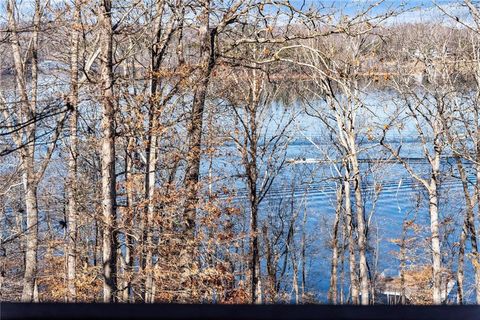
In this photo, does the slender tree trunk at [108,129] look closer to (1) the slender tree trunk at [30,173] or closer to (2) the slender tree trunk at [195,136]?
(2) the slender tree trunk at [195,136]

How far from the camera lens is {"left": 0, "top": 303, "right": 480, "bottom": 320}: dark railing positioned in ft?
4.38

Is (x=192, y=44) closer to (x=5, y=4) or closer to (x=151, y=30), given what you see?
(x=151, y=30)

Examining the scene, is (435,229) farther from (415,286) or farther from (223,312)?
(223,312)

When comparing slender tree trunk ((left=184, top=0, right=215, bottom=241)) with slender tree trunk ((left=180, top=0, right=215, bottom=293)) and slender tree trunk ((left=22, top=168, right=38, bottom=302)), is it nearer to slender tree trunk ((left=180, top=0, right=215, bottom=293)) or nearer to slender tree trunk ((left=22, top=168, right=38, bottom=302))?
slender tree trunk ((left=180, top=0, right=215, bottom=293))

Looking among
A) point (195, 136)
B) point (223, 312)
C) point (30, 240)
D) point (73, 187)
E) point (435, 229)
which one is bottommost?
point (223, 312)

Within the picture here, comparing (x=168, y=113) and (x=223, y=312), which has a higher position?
(x=168, y=113)

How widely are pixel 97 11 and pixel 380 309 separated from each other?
845cm

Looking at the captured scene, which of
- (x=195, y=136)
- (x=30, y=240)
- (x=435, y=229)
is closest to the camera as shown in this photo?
(x=195, y=136)

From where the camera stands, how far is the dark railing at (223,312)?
52.5 inches

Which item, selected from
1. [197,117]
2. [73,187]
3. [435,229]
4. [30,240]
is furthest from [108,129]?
[435,229]

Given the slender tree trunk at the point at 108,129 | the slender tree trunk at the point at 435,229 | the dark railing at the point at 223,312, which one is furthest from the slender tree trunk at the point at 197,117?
the dark railing at the point at 223,312

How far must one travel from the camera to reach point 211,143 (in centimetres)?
1078

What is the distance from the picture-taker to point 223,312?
1.36 metres

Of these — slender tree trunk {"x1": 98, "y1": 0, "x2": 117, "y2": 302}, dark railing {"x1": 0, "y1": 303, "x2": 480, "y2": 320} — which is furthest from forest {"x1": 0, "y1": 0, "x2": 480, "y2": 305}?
dark railing {"x1": 0, "y1": 303, "x2": 480, "y2": 320}
